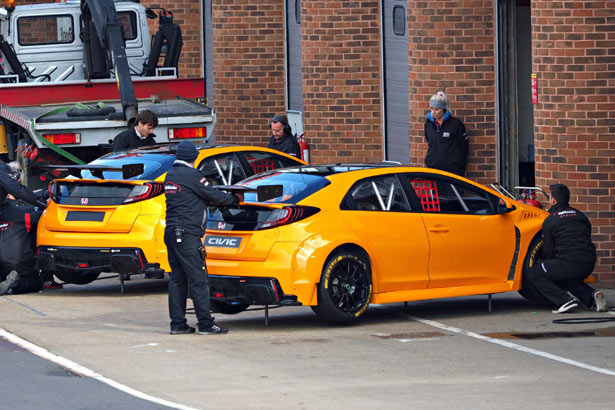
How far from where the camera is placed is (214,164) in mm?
15344

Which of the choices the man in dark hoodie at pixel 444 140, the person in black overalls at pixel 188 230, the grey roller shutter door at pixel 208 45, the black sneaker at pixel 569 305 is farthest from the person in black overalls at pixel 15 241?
the grey roller shutter door at pixel 208 45

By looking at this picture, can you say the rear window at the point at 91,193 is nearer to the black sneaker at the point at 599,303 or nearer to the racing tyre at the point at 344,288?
the racing tyre at the point at 344,288

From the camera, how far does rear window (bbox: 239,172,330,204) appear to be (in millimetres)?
12519

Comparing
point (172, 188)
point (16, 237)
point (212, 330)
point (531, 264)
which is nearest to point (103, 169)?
point (16, 237)

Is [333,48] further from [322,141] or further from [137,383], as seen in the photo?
[137,383]

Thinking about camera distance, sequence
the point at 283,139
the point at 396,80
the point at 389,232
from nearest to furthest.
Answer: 1. the point at 389,232
2. the point at 283,139
3. the point at 396,80

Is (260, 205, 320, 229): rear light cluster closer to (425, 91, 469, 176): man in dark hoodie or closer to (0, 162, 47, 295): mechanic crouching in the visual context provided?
(0, 162, 47, 295): mechanic crouching

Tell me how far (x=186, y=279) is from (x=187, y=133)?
22.8ft

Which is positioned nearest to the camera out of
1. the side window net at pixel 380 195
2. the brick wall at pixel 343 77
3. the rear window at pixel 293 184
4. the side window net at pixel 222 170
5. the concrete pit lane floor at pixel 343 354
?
the concrete pit lane floor at pixel 343 354

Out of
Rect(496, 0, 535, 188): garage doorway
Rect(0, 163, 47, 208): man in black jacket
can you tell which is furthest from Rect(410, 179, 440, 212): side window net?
Rect(496, 0, 535, 188): garage doorway

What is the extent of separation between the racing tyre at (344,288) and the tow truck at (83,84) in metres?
6.03

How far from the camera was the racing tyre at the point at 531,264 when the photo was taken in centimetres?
1363

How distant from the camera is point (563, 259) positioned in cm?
1348

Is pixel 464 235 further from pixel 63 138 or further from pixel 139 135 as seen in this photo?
pixel 63 138
